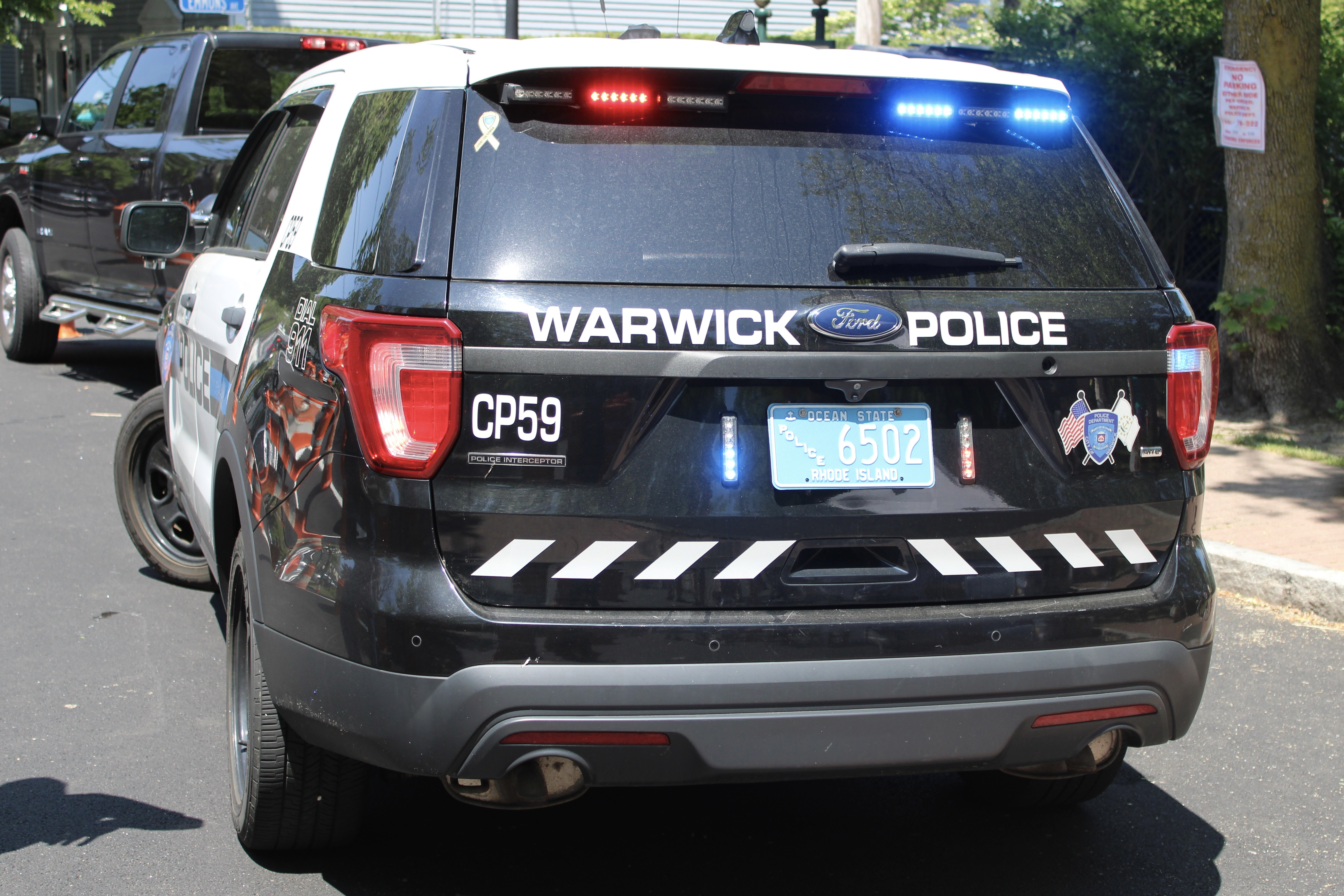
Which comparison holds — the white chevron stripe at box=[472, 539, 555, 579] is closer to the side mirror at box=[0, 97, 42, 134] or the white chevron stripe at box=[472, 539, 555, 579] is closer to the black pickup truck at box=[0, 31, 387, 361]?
the black pickup truck at box=[0, 31, 387, 361]

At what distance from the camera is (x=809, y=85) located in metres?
2.81

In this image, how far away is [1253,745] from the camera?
4195mm

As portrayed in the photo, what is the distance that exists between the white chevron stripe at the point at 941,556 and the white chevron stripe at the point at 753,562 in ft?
0.95

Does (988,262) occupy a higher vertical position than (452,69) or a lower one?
lower

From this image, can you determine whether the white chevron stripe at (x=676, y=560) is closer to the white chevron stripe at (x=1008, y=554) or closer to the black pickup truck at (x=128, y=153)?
the white chevron stripe at (x=1008, y=554)

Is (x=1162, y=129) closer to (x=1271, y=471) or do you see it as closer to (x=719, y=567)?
(x=1271, y=471)

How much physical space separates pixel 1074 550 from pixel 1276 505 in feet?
15.1

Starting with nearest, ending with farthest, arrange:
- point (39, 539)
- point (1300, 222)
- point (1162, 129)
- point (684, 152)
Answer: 1. point (684, 152)
2. point (39, 539)
3. point (1300, 222)
4. point (1162, 129)

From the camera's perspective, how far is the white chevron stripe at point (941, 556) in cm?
272

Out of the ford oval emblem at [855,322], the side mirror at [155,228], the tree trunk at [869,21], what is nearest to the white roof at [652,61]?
the ford oval emblem at [855,322]

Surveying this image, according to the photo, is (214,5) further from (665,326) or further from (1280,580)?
(665,326)

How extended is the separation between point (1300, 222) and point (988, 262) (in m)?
6.97

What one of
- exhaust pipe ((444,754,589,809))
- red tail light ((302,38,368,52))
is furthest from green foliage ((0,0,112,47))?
exhaust pipe ((444,754,589,809))

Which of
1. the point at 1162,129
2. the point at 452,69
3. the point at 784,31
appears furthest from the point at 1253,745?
the point at 784,31
